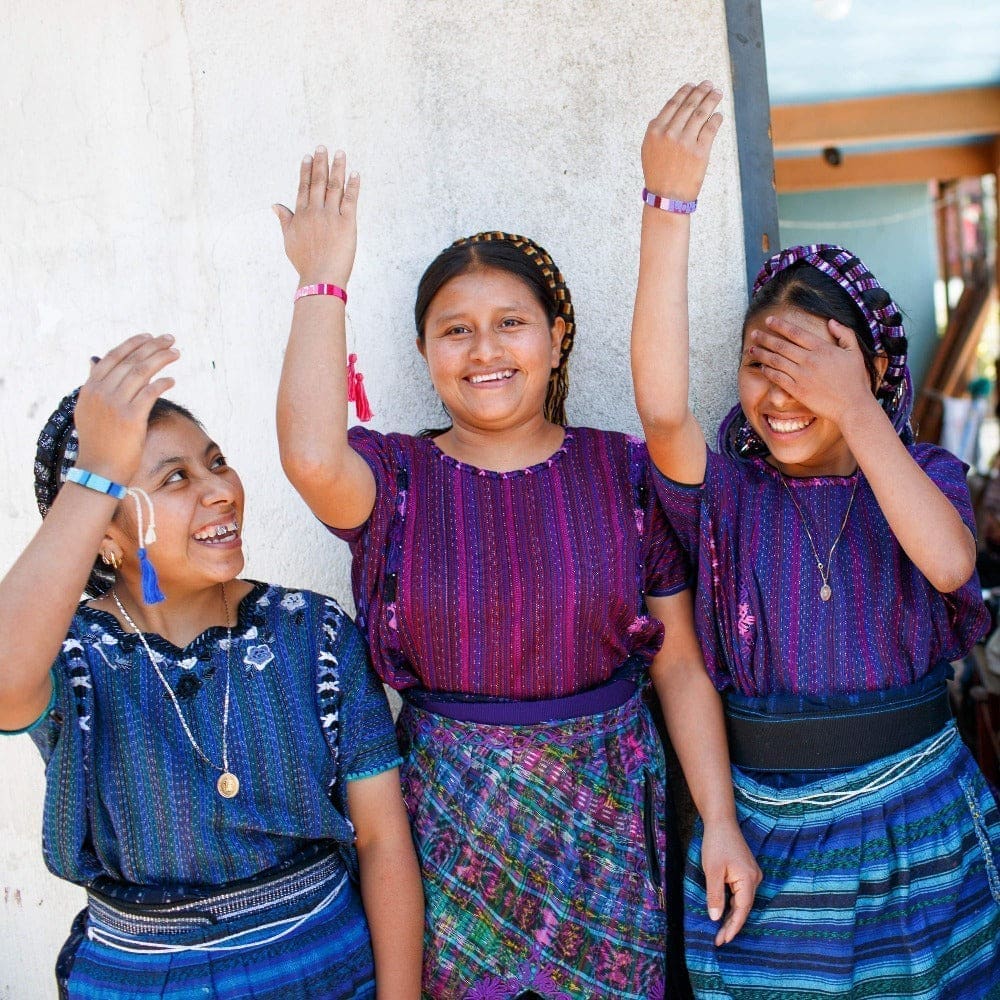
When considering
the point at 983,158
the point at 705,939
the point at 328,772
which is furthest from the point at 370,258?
the point at 983,158

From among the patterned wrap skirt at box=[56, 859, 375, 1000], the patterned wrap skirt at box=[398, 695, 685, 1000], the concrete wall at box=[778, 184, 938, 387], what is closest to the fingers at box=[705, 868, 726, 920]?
the patterned wrap skirt at box=[398, 695, 685, 1000]

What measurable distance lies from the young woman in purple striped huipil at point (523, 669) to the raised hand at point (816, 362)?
0.35 metres

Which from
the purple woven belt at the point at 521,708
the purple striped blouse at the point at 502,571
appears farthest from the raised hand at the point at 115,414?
the purple woven belt at the point at 521,708

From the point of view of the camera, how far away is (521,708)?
227 cm

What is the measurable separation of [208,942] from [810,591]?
129 cm

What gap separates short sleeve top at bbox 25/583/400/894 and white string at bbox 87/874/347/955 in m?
0.10

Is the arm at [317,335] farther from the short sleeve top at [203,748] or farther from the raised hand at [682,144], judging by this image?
the raised hand at [682,144]

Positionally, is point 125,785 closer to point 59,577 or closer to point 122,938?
point 122,938

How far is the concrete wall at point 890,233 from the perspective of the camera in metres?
10.9

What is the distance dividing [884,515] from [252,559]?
1.59 meters

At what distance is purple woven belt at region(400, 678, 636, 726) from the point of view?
89.2 inches

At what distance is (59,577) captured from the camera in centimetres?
177

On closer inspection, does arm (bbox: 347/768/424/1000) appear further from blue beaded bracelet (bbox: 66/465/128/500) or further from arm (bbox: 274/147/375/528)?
blue beaded bracelet (bbox: 66/465/128/500)

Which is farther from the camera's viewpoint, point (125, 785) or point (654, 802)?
point (654, 802)
